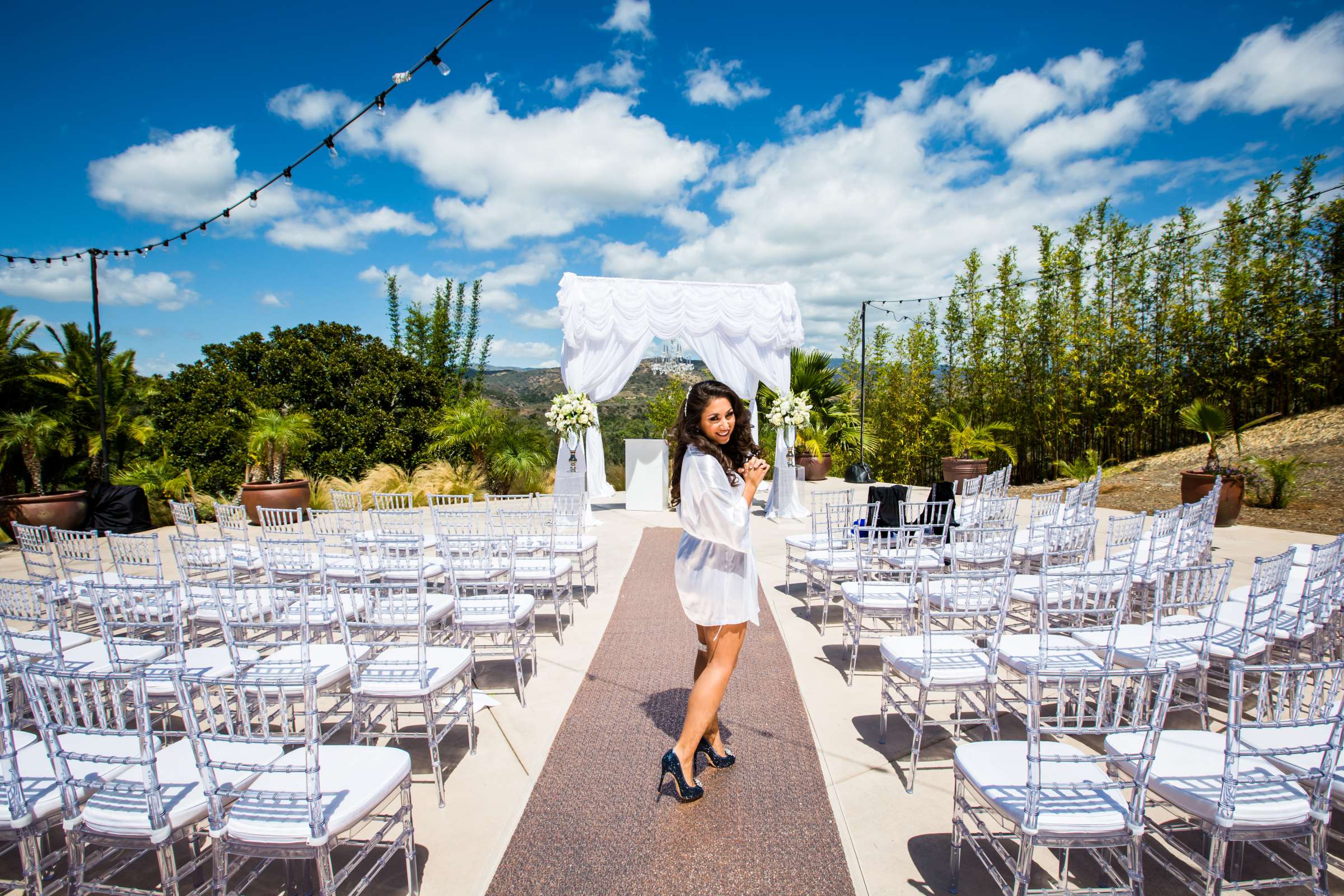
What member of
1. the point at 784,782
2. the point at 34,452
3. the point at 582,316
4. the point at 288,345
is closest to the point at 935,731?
the point at 784,782

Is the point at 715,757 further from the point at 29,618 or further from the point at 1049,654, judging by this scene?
the point at 29,618

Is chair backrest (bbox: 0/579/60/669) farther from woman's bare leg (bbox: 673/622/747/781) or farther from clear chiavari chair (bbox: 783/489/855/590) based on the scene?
clear chiavari chair (bbox: 783/489/855/590)

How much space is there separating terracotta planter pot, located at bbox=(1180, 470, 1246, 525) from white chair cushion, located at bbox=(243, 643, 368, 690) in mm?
8715

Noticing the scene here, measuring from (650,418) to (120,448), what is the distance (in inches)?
433

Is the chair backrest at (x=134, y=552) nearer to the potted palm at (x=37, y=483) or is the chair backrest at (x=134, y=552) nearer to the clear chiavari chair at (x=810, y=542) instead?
the potted palm at (x=37, y=483)

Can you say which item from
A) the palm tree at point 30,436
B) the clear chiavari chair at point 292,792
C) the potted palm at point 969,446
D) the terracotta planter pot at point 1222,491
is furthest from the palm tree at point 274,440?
the terracotta planter pot at point 1222,491

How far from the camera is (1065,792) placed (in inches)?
69.4

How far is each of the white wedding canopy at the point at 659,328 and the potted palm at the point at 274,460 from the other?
158 inches

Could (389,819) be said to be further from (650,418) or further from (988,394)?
(988,394)

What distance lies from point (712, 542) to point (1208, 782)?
1.60m

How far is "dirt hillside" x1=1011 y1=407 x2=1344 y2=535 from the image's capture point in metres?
7.72

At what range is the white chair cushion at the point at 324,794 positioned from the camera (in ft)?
5.41

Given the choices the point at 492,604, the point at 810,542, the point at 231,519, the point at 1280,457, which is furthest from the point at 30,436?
the point at 1280,457

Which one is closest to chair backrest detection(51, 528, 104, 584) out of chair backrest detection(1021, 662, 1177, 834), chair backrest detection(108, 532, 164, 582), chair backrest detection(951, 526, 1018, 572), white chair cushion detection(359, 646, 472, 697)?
chair backrest detection(108, 532, 164, 582)
